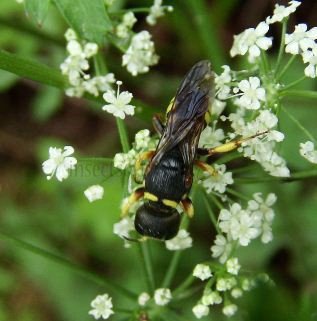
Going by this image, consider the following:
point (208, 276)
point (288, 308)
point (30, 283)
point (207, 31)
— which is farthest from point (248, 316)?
point (30, 283)

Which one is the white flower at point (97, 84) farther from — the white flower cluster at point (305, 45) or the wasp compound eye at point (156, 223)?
the white flower cluster at point (305, 45)

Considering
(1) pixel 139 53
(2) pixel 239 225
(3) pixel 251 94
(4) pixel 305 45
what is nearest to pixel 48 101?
(1) pixel 139 53

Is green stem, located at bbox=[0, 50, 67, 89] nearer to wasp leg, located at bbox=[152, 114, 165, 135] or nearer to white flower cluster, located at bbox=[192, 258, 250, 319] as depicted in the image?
wasp leg, located at bbox=[152, 114, 165, 135]

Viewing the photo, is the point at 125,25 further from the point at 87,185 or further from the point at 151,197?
the point at 87,185

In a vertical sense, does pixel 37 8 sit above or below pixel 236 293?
above

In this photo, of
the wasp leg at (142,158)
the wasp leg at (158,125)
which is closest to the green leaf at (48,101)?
the wasp leg at (158,125)

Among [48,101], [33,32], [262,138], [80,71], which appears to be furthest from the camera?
[48,101]
